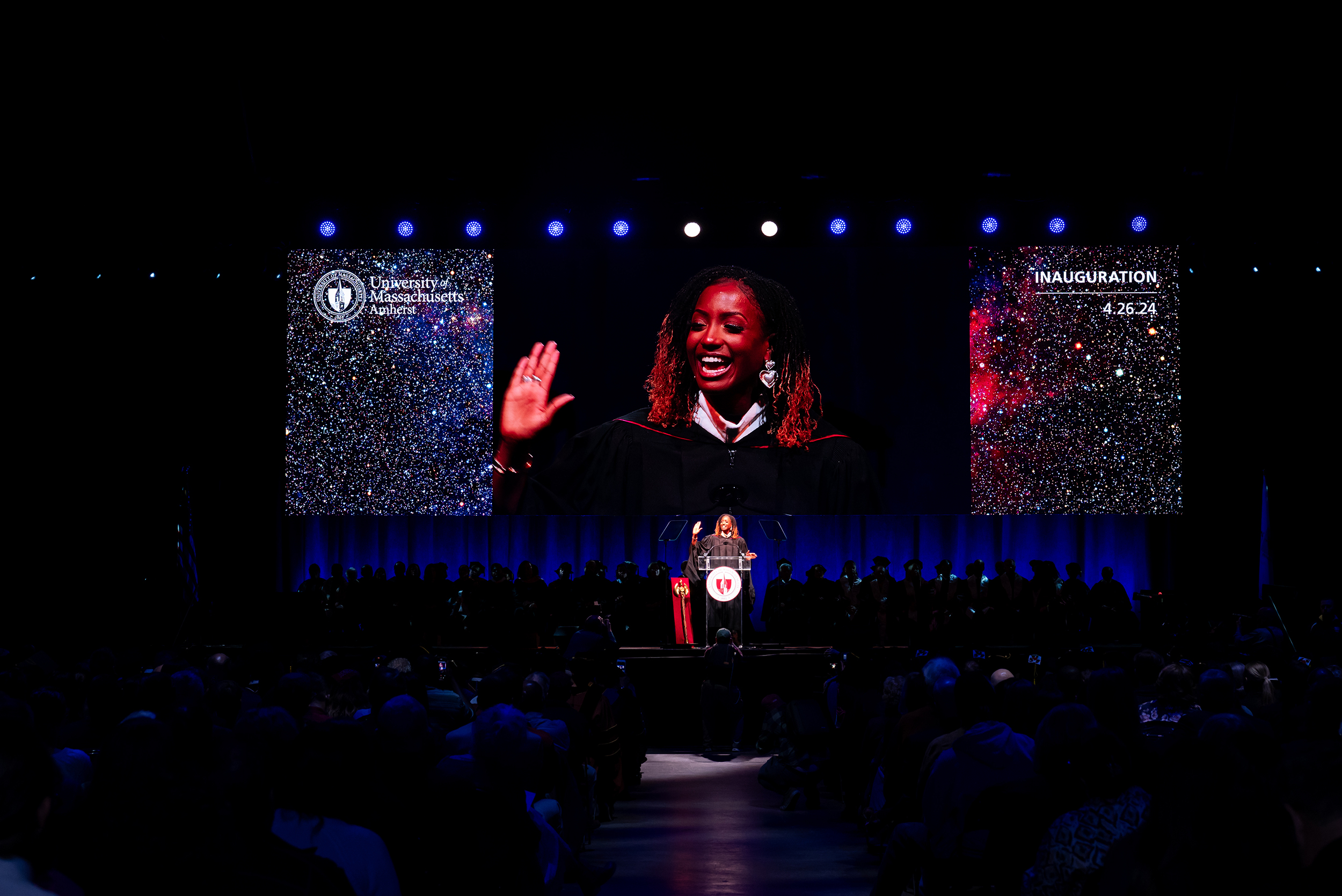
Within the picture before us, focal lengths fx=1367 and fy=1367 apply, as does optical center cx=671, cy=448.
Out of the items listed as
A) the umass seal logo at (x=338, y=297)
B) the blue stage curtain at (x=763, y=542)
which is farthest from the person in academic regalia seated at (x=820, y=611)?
the umass seal logo at (x=338, y=297)

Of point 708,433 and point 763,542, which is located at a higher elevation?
point 708,433

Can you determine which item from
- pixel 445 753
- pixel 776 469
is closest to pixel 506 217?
pixel 776 469

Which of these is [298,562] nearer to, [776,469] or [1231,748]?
[776,469]

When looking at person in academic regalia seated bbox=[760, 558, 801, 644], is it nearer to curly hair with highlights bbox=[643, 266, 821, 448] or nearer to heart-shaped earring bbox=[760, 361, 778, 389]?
curly hair with highlights bbox=[643, 266, 821, 448]

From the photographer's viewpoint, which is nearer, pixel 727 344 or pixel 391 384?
pixel 391 384

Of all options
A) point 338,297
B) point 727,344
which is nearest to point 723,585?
point 727,344

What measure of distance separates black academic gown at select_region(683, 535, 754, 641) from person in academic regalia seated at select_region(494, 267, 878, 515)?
4.53ft

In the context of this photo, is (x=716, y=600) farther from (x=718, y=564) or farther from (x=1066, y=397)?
(x=1066, y=397)

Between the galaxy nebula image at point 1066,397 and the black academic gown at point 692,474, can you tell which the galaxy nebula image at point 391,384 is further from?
the galaxy nebula image at point 1066,397

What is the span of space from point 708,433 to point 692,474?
1.79 feet

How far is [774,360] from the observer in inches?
671

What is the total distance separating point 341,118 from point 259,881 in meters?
14.9

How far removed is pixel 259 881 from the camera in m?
2.87

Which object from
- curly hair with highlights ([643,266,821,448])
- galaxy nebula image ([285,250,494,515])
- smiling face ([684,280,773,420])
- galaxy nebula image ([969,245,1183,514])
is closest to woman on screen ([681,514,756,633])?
curly hair with highlights ([643,266,821,448])
